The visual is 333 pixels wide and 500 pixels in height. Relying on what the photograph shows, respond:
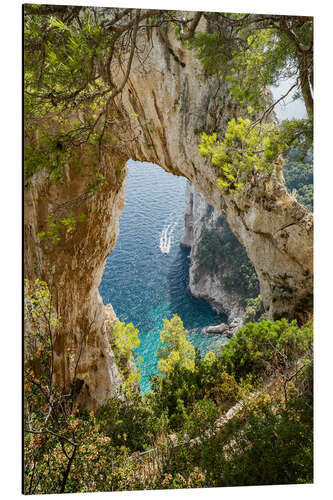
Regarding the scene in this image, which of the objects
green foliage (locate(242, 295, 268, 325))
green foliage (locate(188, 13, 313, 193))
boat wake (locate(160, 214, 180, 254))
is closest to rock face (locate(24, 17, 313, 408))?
green foliage (locate(242, 295, 268, 325))

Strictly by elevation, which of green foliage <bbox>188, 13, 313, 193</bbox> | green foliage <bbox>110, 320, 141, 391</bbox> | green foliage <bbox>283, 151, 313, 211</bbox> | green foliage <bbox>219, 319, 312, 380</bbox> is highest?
green foliage <bbox>188, 13, 313, 193</bbox>

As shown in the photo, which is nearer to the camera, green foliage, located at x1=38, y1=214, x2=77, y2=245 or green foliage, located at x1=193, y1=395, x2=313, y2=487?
green foliage, located at x1=193, y1=395, x2=313, y2=487

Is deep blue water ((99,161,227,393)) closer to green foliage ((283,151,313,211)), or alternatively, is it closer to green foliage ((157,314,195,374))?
green foliage ((157,314,195,374))

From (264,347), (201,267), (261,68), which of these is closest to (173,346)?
(264,347)

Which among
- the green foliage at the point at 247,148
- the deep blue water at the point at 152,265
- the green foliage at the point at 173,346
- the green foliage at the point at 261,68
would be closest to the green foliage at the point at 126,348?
the deep blue water at the point at 152,265

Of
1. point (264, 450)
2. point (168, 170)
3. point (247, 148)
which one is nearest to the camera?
point (264, 450)

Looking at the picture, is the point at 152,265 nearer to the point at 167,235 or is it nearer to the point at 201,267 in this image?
the point at 167,235

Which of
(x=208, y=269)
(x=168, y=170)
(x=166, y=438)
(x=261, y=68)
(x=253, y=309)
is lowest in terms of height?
(x=166, y=438)

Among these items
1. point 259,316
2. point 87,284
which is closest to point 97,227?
point 87,284
